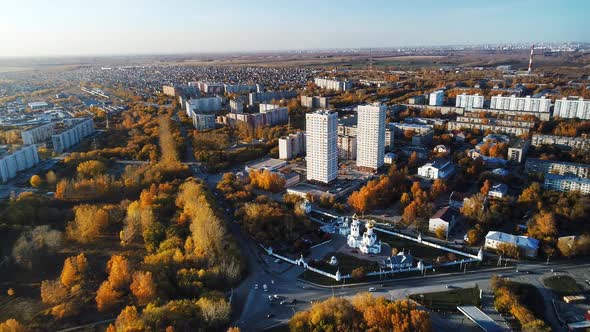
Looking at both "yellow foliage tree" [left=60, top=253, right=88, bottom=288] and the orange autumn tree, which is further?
"yellow foliage tree" [left=60, top=253, right=88, bottom=288]

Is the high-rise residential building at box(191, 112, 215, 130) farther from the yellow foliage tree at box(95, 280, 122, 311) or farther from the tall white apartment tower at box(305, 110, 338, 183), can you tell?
the yellow foliage tree at box(95, 280, 122, 311)

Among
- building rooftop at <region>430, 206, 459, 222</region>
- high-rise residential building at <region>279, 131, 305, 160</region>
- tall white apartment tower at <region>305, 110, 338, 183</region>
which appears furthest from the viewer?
high-rise residential building at <region>279, 131, 305, 160</region>

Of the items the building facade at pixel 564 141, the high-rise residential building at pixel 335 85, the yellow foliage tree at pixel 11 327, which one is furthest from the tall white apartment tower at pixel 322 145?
the high-rise residential building at pixel 335 85

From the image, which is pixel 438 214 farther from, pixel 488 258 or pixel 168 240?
pixel 168 240

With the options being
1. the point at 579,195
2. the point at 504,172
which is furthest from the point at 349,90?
the point at 579,195

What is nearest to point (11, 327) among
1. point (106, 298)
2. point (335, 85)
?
point (106, 298)

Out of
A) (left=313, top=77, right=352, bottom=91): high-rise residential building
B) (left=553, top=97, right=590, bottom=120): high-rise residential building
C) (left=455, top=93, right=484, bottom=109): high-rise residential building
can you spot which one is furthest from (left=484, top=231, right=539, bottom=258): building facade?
(left=313, top=77, right=352, bottom=91): high-rise residential building

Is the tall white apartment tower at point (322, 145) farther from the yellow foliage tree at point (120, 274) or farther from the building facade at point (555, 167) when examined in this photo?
the yellow foliage tree at point (120, 274)
